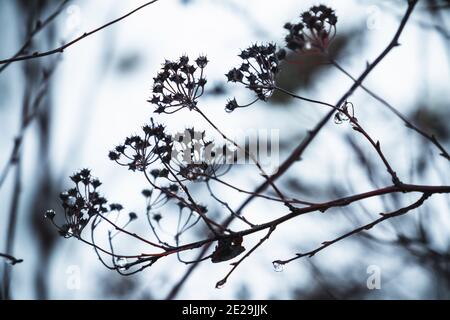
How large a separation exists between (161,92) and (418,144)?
8.53ft

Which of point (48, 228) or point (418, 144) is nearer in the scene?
point (418, 144)

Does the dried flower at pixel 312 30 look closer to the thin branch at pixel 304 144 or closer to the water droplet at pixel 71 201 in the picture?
the thin branch at pixel 304 144

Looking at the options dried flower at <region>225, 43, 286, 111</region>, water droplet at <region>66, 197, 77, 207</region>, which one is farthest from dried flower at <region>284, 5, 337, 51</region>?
water droplet at <region>66, 197, 77, 207</region>

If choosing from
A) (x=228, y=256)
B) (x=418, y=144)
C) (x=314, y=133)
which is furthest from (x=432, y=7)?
(x=228, y=256)

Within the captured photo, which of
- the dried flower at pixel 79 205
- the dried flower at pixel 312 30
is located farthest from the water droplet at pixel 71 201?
the dried flower at pixel 312 30

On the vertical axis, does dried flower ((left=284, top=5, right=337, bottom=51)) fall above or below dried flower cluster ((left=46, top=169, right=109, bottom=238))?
above

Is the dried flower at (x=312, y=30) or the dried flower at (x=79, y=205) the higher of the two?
the dried flower at (x=312, y=30)

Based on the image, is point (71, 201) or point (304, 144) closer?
point (71, 201)

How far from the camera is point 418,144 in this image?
4.15m

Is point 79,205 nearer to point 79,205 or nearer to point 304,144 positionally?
point 79,205

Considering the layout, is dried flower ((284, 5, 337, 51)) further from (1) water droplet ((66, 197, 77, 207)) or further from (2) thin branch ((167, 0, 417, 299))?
(1) water droplet ((66, 197, 77, 207))

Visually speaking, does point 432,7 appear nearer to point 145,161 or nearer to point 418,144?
point 418,144

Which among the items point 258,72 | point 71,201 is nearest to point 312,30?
point 258,72
